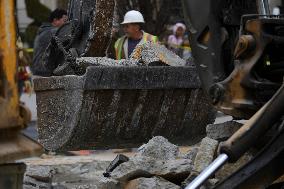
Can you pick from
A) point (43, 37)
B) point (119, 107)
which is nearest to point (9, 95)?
point (119, 107)

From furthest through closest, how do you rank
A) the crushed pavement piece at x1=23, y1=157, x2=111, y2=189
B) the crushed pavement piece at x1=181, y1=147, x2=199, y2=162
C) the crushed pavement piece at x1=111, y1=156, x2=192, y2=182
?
A: the crushed pavement piece at x1=23, y1=157, x2=111, y2=189 → the crushed pavement piece at x1=181, y1=147, x2=199, y2=162 → the crushed pavement piece at x1=111, y1=156, x2=192, y2=182

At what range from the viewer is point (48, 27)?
1016 centimetres

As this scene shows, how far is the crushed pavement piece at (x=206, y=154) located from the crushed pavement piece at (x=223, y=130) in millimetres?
48

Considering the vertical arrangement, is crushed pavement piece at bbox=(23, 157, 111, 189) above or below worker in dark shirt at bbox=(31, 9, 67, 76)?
below

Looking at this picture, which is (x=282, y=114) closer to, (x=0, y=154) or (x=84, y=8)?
(x=0, y=154)

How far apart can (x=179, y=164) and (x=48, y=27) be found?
15.7 ft

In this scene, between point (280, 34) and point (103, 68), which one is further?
point (103, 68)

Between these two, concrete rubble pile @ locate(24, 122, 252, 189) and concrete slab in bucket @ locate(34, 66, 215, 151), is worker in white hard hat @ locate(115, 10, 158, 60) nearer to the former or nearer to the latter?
concrete slab in bucket @ locate(34, 66, 215, 151)

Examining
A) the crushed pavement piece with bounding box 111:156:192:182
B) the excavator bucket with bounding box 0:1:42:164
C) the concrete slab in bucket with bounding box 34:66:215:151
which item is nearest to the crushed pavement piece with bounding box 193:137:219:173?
the crushed pavement piece with bounding box 111:156:192:182

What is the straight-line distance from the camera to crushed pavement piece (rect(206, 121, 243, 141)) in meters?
5.30

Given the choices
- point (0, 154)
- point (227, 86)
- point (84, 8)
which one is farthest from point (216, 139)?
point (0, 154)

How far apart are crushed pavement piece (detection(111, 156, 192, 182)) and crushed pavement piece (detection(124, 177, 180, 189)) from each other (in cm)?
7

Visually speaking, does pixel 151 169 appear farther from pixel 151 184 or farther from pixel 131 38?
pixel 131 38

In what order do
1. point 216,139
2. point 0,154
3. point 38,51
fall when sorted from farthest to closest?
point 38,51 < point 216,139 < point 0,154
